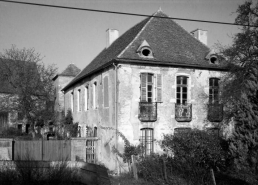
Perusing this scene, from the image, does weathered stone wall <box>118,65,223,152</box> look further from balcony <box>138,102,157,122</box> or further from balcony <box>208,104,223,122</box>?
balcony <box>208,104,223,122</box>

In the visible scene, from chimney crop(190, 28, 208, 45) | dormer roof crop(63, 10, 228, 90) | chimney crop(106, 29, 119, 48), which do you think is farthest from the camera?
chimney crop(106, 29, 119, 48)

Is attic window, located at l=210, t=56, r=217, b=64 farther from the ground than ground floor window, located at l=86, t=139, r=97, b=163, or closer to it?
farther from the ground

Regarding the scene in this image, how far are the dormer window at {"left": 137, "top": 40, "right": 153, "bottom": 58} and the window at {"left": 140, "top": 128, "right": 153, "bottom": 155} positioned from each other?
4649mm

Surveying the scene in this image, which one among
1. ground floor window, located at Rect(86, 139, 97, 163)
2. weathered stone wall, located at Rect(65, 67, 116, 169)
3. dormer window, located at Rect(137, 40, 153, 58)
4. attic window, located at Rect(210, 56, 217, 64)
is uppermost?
dormer window, located at Rect(137, 40, 153, 58)

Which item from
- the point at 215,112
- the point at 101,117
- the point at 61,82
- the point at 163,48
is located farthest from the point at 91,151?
the point at 61,82

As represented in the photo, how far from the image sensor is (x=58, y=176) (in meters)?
11.4

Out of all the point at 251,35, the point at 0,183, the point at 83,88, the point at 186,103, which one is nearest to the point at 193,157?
the point at 186,103

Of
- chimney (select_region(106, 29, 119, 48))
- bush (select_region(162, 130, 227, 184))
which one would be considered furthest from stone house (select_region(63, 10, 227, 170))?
chimney (select_region(106, 29, 119, 48))

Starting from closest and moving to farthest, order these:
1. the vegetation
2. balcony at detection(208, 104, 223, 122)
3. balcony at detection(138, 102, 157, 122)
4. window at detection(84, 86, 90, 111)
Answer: the vegetation < balcony at detection(138, 102, 157, 122) < balcony at detection(208, 104, 223, 122) < window at detection(84, 86, 90, 111)

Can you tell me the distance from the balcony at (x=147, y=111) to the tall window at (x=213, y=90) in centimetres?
459

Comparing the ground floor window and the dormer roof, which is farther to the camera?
the dormer roof

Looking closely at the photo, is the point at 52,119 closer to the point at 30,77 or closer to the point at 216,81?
the point at 30,77

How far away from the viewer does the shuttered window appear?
18141mm

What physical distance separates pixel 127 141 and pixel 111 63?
4.84 m
